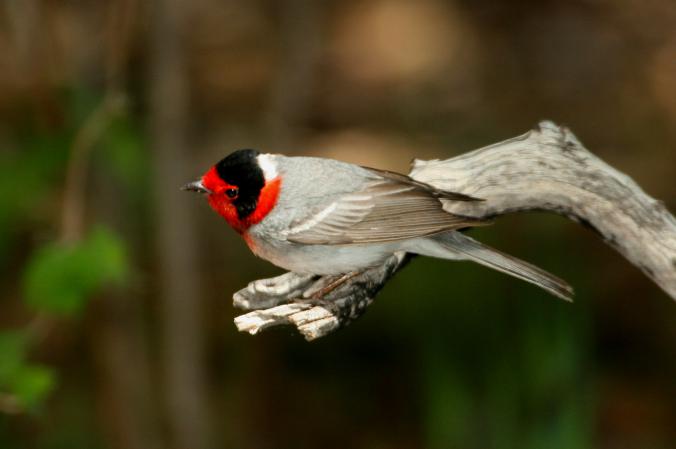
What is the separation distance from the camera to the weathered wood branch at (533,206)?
3.53 meters

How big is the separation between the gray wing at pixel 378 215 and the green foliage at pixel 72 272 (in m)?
0.88

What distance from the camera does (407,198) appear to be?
12.8ft

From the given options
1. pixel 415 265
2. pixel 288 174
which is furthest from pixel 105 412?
pixel 288 174

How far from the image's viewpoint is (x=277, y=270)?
6.91 metres

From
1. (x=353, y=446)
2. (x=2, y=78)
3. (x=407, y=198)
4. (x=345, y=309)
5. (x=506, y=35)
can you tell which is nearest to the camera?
(x=345, y=309)

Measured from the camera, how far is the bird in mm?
3871

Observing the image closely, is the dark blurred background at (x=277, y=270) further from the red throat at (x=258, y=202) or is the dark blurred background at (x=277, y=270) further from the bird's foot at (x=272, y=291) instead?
the bird's foot at (x=272, y=291)

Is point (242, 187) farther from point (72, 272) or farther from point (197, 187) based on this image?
point (72, 272)

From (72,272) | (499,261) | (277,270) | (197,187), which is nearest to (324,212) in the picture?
(197,187)

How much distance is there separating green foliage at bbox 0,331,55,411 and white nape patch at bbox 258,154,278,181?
3.80 ft

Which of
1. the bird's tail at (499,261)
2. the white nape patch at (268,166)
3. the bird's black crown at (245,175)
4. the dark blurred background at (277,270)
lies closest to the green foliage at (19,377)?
the dark blurred background at (277,270)

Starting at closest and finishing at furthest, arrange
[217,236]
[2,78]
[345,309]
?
[345,309] < [217,236] < [2,78]

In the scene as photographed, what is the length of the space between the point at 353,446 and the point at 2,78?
416 centimetres

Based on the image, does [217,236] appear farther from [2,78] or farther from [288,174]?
[288,174]
